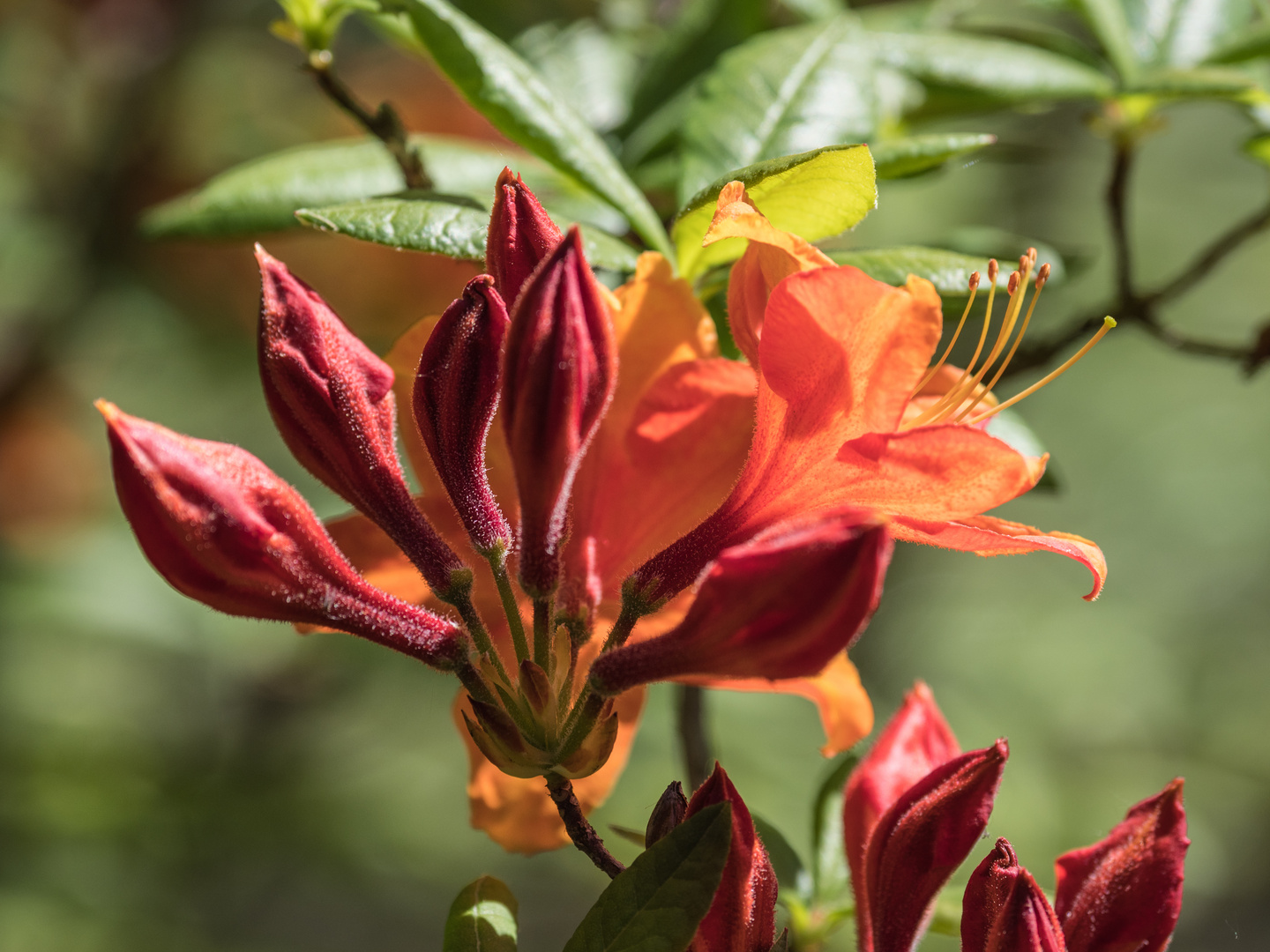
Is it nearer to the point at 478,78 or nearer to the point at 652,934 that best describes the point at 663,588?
the point at 652,934

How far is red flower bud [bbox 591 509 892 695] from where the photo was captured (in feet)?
2.28

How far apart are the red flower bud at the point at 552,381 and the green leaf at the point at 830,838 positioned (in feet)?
2.04

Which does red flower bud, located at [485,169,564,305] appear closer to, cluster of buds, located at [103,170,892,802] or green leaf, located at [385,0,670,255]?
cluster of buds, located at [103,170,892,802]

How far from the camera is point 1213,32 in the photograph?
Answer: 1.72 metres

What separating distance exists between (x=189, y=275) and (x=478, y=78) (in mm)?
2307

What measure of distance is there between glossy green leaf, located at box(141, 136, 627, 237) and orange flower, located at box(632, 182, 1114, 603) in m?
0.36

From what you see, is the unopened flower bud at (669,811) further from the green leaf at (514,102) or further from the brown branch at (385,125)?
the brown branch at (385,125)

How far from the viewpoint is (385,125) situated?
127cm

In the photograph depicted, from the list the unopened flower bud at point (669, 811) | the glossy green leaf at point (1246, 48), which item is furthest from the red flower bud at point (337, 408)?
the glossy green leaf at point (1246, 48)

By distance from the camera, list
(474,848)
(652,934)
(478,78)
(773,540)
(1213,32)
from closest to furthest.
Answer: (773,540), (652,934), (478,78), (1213,32), (474,848)

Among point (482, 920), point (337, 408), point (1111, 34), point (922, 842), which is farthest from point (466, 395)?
point (1111, 34)

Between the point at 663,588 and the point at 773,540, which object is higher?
the point at 773,540

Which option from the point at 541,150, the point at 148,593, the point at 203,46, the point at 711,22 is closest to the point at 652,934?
the point at 541,150

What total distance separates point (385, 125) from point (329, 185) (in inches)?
8.5
